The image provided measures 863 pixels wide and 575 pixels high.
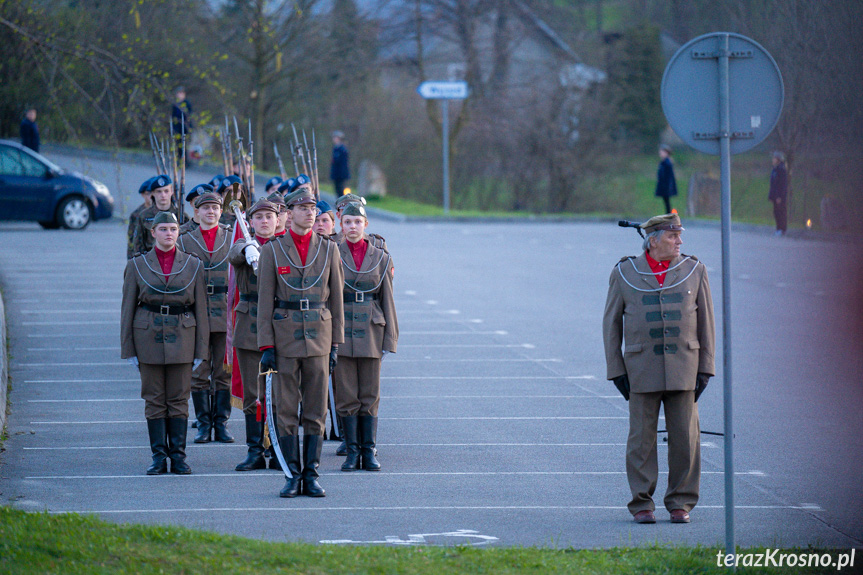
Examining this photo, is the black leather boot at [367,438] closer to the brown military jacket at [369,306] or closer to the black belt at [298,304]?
the brown military jacket at [369,306]

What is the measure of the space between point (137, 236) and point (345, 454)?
3.82 m

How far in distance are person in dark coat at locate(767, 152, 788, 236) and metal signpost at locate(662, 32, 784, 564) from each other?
22190 mm

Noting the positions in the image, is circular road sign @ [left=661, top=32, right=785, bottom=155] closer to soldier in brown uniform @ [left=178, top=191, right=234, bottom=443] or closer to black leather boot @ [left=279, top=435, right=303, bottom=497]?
black leather boot @ [left=279, top=435, right=303, bottom=497]

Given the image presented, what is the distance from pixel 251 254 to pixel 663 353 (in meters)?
3.04

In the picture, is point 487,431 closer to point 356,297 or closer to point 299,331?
point 356,297

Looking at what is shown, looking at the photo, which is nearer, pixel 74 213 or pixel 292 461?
pixel 292 461

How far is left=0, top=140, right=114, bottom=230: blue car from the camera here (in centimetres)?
2631

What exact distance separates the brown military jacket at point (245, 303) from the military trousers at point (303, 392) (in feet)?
3.24

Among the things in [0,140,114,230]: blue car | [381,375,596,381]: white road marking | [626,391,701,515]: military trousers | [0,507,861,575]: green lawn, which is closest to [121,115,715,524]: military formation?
[626,391,701,515]: military trousers

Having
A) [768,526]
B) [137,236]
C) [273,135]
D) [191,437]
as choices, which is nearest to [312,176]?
[137,236]

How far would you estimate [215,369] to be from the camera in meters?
9.73

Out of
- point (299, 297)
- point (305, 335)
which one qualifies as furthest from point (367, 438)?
point (299, 297)

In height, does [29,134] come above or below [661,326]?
above

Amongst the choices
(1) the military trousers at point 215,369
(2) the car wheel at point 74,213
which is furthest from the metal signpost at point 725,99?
(2) the car wheel at point 74,213
